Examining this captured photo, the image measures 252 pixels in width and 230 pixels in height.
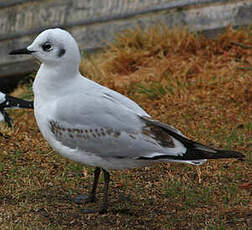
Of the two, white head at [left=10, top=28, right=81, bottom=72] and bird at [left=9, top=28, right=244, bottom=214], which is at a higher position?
white head at [left=10, top=28, right=81, bottom=72]

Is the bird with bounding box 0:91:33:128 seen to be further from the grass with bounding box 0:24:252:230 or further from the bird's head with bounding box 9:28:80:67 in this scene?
the bird's head with bounding box 9:28:80:67

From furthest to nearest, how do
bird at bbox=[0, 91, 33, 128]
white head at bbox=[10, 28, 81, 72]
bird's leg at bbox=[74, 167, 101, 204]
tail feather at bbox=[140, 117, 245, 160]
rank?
bird at bbox=[0, 91, 33, 128]
bird's leg at bbox=[74, 167, 101, 204]
white head at bbox=[10, 28, 81, 72]
tail feather at bbox=[140, 117, 245, 160]

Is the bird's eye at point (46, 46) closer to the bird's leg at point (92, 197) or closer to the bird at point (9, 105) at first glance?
the bird's leg at point (92, 197)

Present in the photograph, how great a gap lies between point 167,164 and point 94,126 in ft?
4.51

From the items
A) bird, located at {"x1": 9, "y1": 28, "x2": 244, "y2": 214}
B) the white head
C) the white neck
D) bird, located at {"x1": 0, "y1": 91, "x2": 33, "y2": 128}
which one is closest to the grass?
bird, located at {"x1": 0, "y1": 91, "x2": 33, "y2": 128}

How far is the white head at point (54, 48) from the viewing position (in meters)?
4.33

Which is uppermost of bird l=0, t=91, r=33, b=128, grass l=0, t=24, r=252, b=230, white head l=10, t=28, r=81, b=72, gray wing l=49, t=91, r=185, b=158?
white head l=10, t=28, r=81, b=72

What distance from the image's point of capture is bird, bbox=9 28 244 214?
13.8ft

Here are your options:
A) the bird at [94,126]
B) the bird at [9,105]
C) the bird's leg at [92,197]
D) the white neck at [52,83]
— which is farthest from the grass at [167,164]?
the white neck at [52,83]

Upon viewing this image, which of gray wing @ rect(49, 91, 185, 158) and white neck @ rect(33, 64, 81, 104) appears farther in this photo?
white neck @ rect(33, 64, 81, 104)

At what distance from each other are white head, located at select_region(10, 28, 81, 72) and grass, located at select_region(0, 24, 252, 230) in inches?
43.2

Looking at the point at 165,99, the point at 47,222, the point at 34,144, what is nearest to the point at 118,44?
the point at 165,99

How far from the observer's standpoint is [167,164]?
5434 millimetres

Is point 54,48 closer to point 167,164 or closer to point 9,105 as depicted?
point 167,164
